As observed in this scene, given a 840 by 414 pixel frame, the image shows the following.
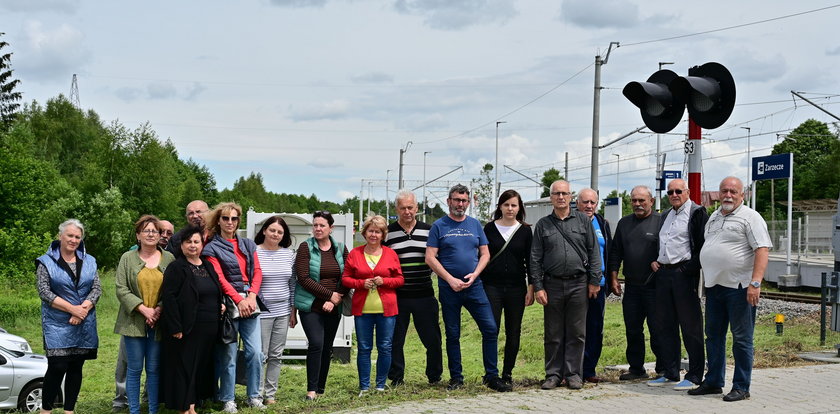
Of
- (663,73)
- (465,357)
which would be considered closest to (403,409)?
(663,73)

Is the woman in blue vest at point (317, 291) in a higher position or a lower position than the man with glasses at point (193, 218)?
lower

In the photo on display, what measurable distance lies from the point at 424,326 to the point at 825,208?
4285 cm

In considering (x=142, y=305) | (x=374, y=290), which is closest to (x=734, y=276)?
(x=374, y=290)

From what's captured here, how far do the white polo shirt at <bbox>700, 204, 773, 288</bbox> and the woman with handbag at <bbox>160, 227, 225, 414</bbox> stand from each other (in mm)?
4506

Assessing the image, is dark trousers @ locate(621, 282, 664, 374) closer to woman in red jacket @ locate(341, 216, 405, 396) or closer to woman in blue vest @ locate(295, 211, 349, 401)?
woman in red jacket @ locate(341, 216, 405, 396)

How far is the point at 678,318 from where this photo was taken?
8.23 m

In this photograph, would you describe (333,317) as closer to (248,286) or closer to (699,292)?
(248,286)

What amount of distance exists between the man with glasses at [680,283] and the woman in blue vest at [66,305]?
17.5 feet

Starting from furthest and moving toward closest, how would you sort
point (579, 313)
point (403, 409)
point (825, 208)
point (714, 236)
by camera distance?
1. point (825, 208)
2. point (579, 313)
3. point (714, 236)
4. point (403, 409)

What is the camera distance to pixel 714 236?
25.3 feet

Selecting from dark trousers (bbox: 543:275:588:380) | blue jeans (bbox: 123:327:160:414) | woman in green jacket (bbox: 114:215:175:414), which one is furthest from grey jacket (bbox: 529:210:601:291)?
blue jeans (bbox: 123:327:160:414)

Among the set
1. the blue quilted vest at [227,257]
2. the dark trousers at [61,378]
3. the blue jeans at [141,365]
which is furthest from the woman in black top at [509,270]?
Result: the dark trousers at [61,378]

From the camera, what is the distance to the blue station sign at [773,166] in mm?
25641

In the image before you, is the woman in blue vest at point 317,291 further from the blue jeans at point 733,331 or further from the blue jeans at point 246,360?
the blue jeans at point 733,331
